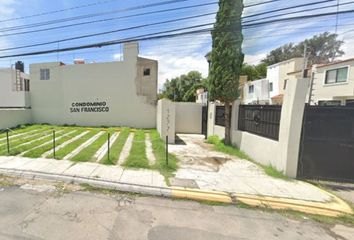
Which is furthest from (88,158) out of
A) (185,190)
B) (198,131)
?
(198,131)

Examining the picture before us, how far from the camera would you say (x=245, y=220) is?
433 cm

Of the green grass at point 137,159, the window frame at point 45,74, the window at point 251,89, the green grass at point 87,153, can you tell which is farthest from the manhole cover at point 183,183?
the window at point 251,89

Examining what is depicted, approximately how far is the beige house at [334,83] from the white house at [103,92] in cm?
1387

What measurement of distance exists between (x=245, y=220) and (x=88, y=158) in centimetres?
599

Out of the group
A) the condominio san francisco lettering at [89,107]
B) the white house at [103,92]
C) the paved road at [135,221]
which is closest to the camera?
the paved road at [135,221]

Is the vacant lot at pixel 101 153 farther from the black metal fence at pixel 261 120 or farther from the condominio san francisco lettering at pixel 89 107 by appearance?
the condominio san francisco lettering at pixel 89 107

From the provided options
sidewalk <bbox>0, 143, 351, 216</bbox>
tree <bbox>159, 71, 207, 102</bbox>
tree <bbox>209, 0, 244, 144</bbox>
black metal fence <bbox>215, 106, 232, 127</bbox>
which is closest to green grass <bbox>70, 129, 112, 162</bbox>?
sidewalk <bbox>0, 143, 351, 216</bbox>

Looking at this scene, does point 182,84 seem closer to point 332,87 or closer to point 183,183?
point 332,87

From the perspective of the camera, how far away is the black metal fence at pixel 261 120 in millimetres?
7654

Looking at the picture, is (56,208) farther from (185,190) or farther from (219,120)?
(219,120)

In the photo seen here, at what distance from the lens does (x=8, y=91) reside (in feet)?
75.3

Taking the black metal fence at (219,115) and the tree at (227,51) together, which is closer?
the tree at (227,51)

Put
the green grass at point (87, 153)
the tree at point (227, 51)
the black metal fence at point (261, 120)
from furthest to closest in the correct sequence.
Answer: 1. the tree at point (227, 51)
2. the green grass at point (87, 153)
3. the black metal fence at point (261, 120)

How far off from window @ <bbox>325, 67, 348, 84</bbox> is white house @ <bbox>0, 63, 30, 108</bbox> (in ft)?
90.3
